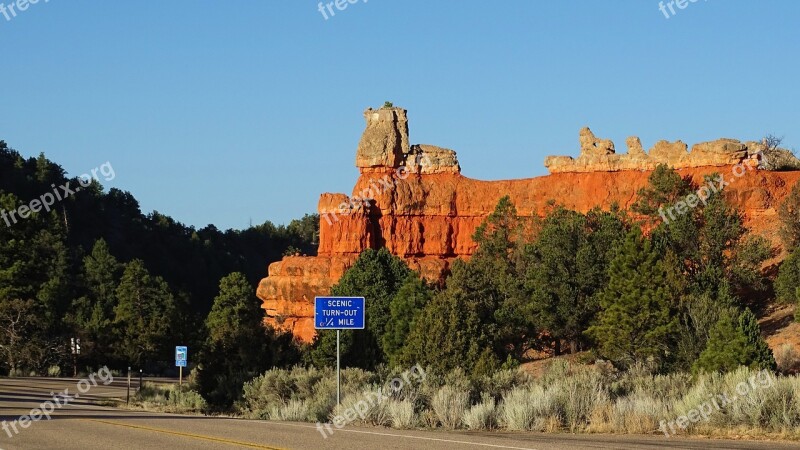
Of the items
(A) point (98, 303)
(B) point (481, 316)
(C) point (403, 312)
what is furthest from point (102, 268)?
(B) point (481, 316)

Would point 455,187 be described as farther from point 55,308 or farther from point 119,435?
point 119,435

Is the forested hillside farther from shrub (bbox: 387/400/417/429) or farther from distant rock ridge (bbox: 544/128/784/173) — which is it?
shrub (bbox: 387/400/417/429)

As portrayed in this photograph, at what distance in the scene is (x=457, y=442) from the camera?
55.7 feet

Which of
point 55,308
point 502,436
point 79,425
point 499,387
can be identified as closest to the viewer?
point 502,436

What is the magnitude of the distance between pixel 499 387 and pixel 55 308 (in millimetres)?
71012

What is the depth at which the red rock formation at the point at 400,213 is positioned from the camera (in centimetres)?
8956

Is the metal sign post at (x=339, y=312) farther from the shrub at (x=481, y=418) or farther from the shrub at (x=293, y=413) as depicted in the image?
the shrub at (x=481, y=418)

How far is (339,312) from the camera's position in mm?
28484

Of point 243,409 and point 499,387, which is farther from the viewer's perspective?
point 243,409

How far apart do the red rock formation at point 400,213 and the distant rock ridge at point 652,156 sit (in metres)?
1.00

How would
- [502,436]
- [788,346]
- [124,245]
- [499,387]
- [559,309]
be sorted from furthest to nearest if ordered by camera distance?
[124,245] < [559,309] < [788,346] < [499,387] < [502,436]

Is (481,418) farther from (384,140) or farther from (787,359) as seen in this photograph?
(384,140)

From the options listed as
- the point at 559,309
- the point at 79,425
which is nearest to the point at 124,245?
the point at 559,309

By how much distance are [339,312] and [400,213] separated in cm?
6431
